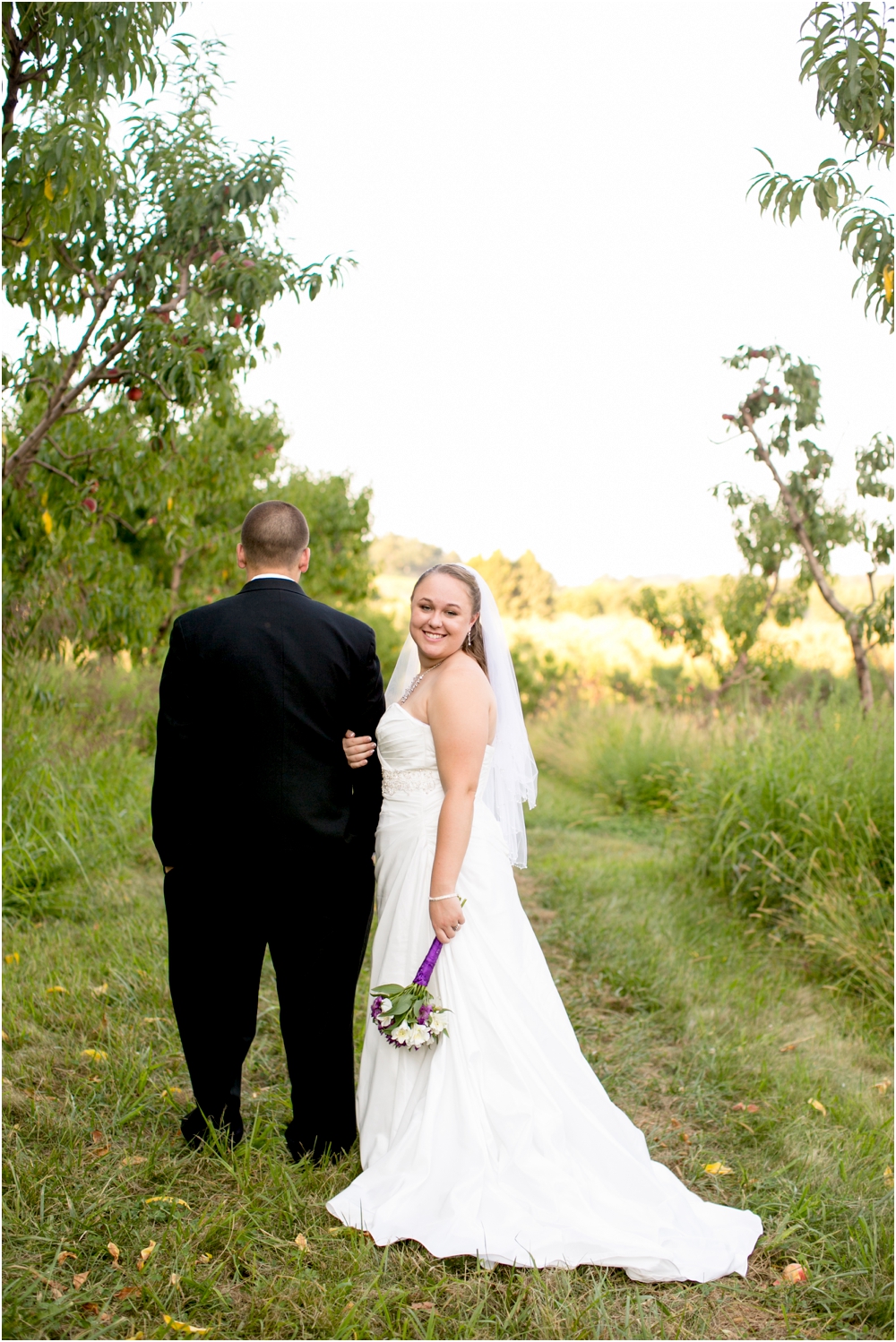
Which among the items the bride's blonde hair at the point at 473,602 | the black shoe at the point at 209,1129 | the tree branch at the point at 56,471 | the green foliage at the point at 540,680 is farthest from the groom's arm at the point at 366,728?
the green foliage at the point at 540,680

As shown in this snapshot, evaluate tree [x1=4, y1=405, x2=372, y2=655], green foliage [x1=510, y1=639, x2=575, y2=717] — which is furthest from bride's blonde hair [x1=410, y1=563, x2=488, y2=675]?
green foliage [x1=510, y1=639, x2=575, y2=717]

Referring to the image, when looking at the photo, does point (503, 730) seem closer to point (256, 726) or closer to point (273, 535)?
point (256, 726)

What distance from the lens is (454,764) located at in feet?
9.85

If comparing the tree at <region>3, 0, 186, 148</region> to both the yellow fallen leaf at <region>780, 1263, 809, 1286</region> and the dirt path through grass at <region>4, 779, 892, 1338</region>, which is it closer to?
the dirt path through grass at <region>4, 779, 892, 1338</region>

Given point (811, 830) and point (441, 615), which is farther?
point (811, 830)

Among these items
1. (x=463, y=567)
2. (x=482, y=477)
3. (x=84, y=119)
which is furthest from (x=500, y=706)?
(x=482, y=477)

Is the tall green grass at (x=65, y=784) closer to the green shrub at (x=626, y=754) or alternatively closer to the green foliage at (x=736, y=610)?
the green shrub at (x=626, y=754)

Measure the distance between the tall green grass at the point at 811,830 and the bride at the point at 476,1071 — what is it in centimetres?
275

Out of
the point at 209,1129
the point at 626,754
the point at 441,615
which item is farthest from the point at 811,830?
the point at 626,754

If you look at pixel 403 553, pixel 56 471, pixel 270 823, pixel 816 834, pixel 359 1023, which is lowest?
pixel 359 1023

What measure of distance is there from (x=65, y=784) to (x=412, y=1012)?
4.54 metres

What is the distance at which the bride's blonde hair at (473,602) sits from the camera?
314cm

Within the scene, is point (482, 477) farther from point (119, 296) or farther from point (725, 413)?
point (119, 296)

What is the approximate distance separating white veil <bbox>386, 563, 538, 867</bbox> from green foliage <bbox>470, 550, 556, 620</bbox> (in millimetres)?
39348
